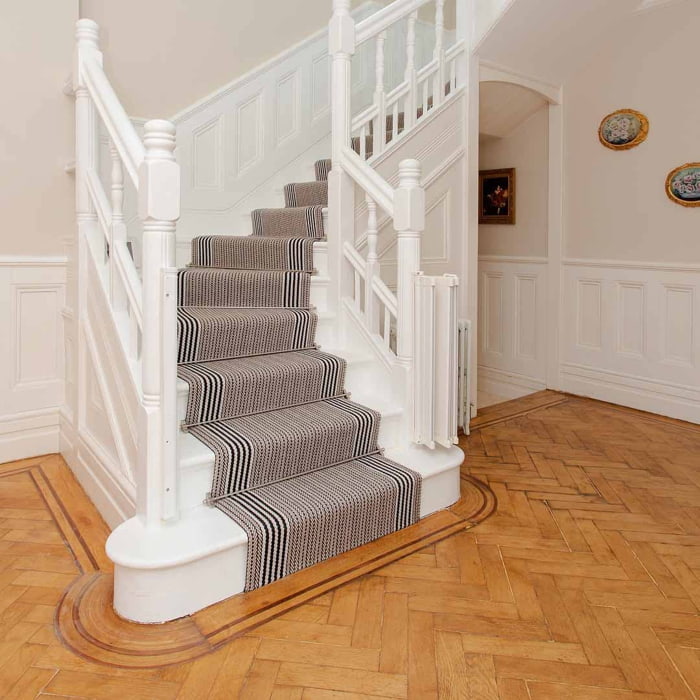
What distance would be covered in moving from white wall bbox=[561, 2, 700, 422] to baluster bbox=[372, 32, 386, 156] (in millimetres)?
1895

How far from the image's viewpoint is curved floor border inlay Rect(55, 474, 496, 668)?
188 cm

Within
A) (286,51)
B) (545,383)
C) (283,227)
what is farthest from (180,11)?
(545,383)

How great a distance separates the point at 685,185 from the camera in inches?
169

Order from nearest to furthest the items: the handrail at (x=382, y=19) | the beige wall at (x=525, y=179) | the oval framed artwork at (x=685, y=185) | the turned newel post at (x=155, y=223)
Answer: the turned newel post at (x=155, y=223), the handrail at (x=382, y=19), the oval framed artwork at (x=685, y=185), the beige wall at (x=525, y=179)

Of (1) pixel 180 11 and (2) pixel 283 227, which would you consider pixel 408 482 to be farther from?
(1) pixel 180 11

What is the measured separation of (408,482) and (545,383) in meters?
2.93

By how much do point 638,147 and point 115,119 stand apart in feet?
11.7

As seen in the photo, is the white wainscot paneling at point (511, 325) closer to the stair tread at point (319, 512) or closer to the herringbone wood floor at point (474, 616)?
the herringbone wood floor at point (474, 616)

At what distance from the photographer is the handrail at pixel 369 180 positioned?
2.98 m

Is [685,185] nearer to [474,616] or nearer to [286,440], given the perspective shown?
[286,440]

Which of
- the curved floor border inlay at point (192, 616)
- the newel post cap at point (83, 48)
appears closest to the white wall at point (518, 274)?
the newel post cap at point (83, 48)

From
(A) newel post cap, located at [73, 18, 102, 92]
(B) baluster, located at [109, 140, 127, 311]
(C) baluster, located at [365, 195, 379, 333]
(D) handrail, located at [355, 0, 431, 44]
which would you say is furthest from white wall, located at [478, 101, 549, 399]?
(B) baluster, located at [109, 140, 127, 311]

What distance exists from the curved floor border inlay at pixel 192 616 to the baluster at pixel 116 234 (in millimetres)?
1034

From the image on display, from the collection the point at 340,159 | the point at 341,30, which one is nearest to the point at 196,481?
the point at 340,159
